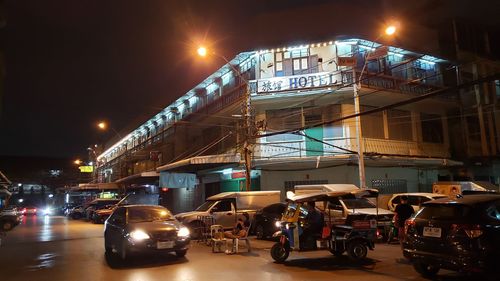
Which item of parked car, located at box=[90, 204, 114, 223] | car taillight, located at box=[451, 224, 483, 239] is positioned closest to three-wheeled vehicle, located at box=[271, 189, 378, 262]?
car taillight, located at box=[451, 224, 483, 239]

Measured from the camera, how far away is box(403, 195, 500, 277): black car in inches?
301

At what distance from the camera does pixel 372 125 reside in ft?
77.3

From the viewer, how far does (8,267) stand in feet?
38.8

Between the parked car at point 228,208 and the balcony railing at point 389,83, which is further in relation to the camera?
the balcony railing at point 389,83

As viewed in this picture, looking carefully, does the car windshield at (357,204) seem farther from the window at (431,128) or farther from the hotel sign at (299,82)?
the window at (431,128)

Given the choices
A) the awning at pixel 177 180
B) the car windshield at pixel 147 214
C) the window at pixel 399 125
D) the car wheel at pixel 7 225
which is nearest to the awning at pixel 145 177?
the awning at pixel 177 180

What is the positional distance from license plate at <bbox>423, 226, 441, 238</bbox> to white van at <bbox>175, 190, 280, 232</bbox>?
11.4 metres

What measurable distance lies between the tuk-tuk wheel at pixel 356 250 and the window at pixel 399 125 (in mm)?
13840

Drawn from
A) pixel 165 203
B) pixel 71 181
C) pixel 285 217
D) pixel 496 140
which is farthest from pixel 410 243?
pixel 71 181

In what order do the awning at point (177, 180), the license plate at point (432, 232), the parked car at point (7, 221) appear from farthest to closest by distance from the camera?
1. the awning at point (177, 180)
2. the parked car at point (7, 221)
3. the license plate at point (432, 232)

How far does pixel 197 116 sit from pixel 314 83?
10.6 m

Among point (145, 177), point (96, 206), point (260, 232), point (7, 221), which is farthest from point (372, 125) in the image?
point (96, 206)

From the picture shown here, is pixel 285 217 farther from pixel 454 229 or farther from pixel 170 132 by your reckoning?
pixel 170 132

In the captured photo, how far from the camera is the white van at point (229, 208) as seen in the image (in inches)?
739
